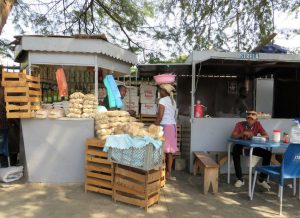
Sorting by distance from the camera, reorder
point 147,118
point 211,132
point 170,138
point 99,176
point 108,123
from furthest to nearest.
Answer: point 147,118 → point 211,132 → point 170,138 → point 108,123 → point 99,176

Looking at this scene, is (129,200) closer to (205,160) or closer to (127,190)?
(127,190)

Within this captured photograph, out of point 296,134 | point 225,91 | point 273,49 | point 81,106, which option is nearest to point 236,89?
point 225,91

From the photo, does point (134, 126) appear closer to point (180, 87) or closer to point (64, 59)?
point (64, 59)

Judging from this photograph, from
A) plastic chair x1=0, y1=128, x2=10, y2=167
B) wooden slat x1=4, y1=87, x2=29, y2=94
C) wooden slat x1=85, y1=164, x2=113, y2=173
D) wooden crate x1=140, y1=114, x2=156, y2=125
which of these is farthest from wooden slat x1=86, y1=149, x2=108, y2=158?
wooden crate x1=140, y1=114, x2=156, y2=125

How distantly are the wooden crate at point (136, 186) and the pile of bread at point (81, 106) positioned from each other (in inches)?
51.6

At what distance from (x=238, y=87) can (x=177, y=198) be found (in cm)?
577

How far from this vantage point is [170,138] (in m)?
6.32

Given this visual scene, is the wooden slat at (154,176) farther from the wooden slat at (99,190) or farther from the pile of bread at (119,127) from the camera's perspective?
the wooden slat at (99,190)

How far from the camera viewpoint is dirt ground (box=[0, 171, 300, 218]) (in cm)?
463

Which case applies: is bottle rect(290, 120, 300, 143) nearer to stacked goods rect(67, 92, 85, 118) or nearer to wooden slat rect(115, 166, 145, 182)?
wooden slat rect(115, 166, 145, 182)

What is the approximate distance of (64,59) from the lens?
241 inches

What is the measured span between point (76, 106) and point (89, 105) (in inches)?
8.6

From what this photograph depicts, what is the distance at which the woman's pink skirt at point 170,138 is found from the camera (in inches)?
247

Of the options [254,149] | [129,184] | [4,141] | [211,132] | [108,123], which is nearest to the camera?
[129,184]
